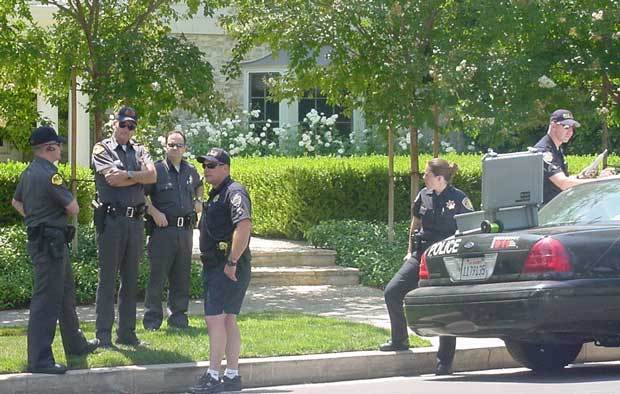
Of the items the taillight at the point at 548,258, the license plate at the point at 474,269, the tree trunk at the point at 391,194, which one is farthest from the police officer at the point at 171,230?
the tree trunk at the point at 391,194

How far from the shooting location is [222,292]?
9.67 meters

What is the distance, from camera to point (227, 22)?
16.8 metres

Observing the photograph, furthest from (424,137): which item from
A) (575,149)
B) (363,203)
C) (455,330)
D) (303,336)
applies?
(455,330)

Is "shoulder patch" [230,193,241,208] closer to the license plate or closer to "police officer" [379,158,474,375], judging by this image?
the license plate

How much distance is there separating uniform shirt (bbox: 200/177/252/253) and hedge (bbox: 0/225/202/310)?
4.75 m

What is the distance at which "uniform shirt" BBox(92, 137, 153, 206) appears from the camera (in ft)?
35.2

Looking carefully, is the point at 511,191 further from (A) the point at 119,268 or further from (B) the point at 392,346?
(A) the point at 119,268

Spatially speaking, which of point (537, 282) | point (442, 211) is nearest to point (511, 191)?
point (442, 211)

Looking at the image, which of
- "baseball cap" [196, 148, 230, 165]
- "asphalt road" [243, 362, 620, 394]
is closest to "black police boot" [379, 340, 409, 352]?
"asphalt road" [243, 362, 620, 394]

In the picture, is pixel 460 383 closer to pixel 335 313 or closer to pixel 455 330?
pixel 455 330

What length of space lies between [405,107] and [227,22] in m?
2.70

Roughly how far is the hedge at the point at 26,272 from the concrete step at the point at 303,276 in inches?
40.3

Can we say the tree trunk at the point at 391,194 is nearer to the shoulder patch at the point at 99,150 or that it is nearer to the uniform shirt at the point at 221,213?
the shoulder patch at the point at 99,150

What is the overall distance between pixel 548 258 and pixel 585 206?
3.16ft
